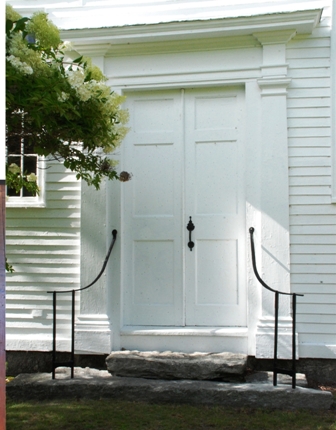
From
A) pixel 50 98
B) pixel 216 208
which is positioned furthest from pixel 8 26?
pixel 216 208

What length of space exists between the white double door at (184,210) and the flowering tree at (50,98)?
1.47 meters

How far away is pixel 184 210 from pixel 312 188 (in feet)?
4.22

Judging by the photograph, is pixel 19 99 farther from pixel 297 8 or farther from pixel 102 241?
pixel 297 8

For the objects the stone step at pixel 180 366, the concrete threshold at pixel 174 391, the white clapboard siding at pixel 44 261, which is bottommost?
the concrete threshold at pixel 174 391

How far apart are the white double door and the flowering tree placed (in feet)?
4.81

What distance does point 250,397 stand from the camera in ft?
14.5

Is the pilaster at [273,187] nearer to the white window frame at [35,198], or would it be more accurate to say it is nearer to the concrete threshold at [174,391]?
the concrete threshold at [174,391]

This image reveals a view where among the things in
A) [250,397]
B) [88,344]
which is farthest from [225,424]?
[88,344]

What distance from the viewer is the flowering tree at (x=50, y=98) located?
3.12m

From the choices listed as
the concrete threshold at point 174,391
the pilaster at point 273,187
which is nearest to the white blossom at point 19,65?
the pilaster at point 273,187

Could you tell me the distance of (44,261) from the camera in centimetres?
551

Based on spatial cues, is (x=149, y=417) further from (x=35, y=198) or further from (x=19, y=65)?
(x=19, y=65)

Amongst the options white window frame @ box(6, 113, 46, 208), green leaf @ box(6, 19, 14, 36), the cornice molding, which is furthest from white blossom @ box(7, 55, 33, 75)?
white window frame @ box(6, 113, 46, 208)

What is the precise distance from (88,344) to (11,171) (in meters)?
1.91
